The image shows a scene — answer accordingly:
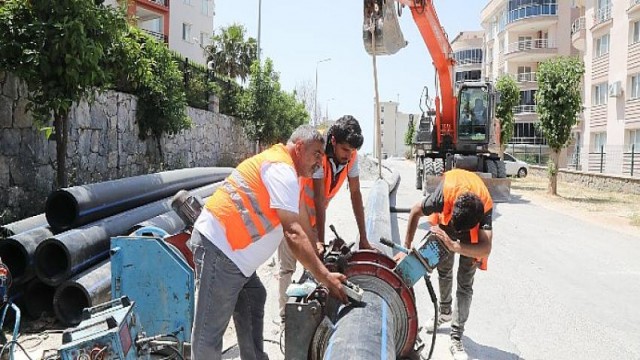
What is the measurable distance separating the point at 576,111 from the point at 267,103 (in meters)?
11.4

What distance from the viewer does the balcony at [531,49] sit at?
4194cm

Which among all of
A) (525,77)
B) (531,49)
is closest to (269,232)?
(531,49)

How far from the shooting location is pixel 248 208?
10.3ft

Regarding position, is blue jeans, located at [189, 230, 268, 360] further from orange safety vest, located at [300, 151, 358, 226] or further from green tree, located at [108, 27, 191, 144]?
green tree, located at [108, 27, 191, 144]

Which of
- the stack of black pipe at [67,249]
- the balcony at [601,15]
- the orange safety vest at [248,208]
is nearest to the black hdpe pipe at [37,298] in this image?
the stack of black pipe at [67,249]

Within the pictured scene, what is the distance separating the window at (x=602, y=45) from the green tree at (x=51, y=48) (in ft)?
89.1

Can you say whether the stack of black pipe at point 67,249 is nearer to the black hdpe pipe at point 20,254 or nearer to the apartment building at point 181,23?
the black hdpe pipe at point 20,254

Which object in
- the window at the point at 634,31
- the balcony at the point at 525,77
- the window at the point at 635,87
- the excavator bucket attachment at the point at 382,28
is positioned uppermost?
the balcony at the point at 525,77

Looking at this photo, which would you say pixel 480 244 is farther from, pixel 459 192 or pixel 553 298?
pixel 553 298

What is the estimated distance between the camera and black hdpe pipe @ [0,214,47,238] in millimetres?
5363

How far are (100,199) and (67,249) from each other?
122 centimetres

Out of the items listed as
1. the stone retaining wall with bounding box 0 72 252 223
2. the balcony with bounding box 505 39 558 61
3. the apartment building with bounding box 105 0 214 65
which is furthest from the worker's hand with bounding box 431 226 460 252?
the balcony with bounding box 505 39 558 61

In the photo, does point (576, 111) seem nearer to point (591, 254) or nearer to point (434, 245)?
point (591, 254)

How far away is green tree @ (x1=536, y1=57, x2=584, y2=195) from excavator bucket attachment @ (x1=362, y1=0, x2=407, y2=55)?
41.1 feet
